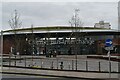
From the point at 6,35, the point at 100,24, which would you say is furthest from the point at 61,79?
the point at 100,24

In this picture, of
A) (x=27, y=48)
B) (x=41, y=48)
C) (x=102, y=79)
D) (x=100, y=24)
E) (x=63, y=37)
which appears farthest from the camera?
(x=100, y=24)

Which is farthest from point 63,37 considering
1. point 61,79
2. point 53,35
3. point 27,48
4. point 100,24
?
point 61,79

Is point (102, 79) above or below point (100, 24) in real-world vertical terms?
below

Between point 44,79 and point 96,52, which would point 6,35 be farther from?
point 44,79

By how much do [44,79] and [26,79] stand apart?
3.93ft

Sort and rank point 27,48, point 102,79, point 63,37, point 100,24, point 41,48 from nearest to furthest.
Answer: point 102,79 → point 27,48 → point 41,48 → point 63,37 → point 100,24

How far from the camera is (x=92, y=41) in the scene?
96.1m

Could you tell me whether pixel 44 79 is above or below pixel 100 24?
below

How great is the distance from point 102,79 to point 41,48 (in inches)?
2948

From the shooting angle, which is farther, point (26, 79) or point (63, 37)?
point (63, 37)

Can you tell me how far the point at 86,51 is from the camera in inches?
3757

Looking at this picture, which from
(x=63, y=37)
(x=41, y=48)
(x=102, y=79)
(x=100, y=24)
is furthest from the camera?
(x=100, y=24)

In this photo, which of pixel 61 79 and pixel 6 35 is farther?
pixel 6 35

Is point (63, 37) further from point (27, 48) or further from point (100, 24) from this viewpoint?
point (100, 24)
